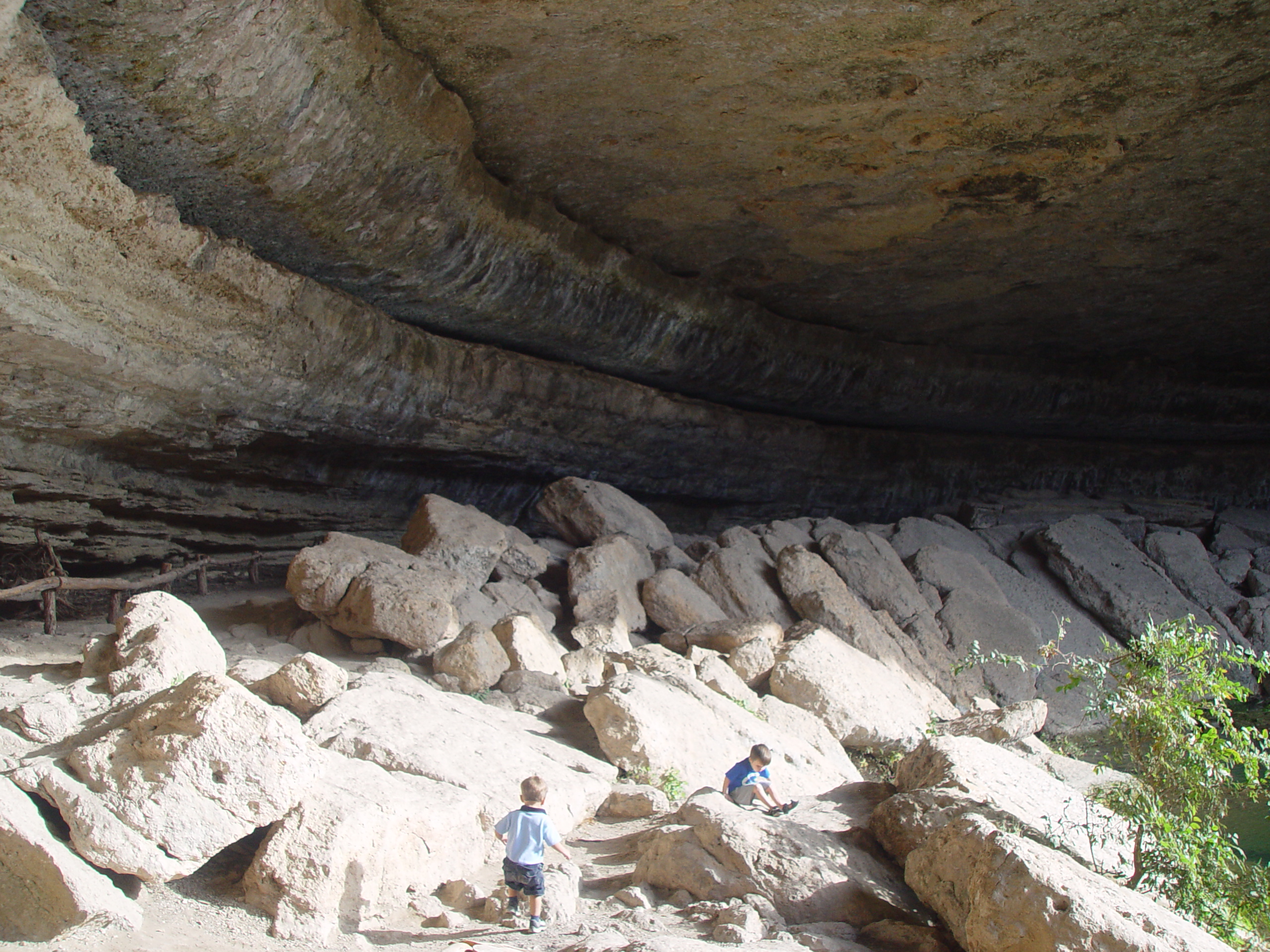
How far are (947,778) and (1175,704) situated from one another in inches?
44.2

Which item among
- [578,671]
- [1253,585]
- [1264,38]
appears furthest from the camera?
[1253,585]

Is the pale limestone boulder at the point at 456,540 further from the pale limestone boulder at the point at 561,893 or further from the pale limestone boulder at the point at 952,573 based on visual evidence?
the pale limestone boulder at the point at 952,573

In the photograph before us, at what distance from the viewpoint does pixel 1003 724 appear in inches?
273

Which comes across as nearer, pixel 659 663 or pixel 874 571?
pixel 659 663

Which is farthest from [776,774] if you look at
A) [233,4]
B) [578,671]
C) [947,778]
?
[233,4]

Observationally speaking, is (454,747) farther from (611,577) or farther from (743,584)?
(743,584)

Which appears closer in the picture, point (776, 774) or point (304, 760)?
point (304, 760)

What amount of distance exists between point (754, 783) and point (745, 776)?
6cm

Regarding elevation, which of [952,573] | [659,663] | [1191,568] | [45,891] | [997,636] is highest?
[1191,568]

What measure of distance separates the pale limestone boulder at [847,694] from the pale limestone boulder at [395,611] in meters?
2.54

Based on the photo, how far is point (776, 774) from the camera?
5805mm

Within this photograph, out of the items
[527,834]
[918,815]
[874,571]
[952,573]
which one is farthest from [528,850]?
[952,573]

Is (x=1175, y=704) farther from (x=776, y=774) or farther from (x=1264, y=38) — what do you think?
(x=1264, y=38)

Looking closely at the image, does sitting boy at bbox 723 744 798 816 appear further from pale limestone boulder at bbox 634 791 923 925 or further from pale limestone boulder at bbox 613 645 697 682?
pale limestone boulder at bbox 613 645 697 682
